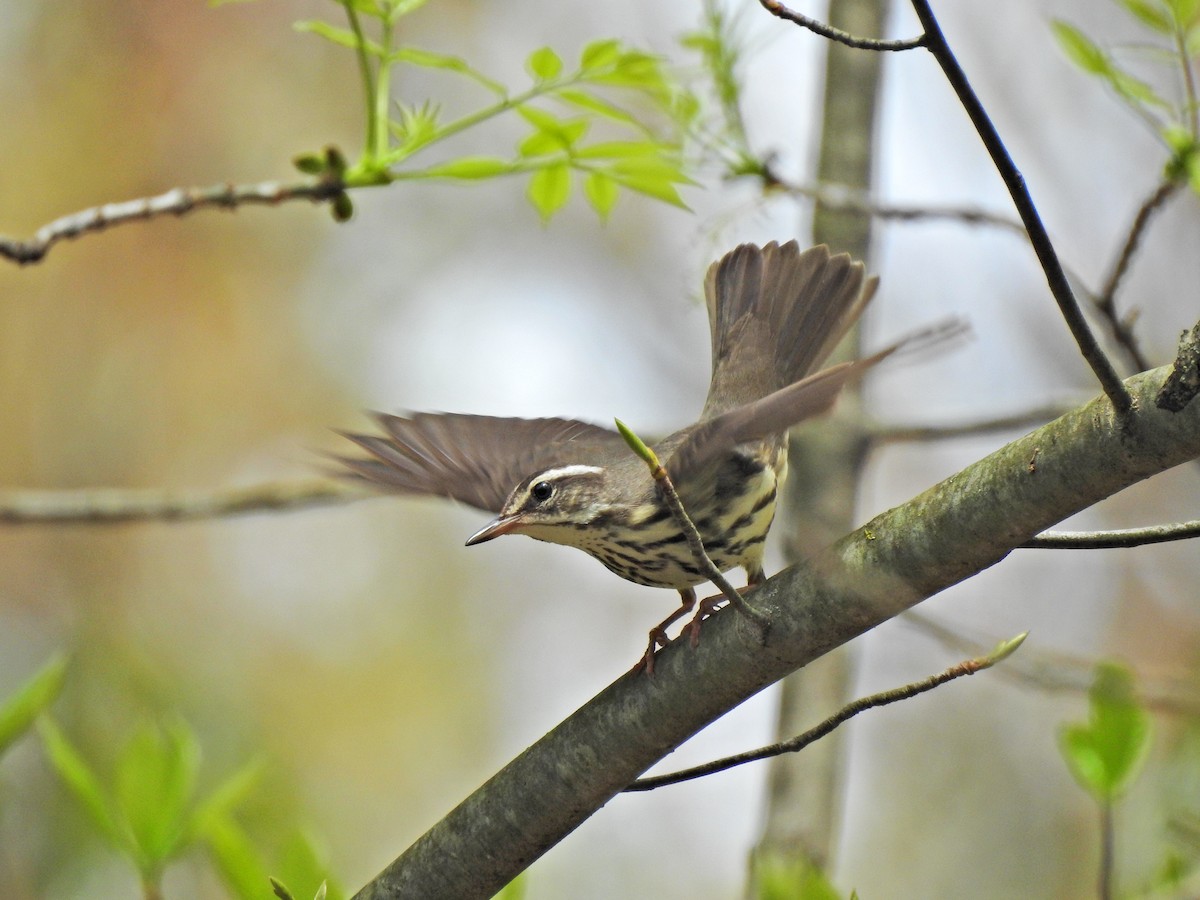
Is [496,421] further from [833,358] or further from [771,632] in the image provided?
[771,632]

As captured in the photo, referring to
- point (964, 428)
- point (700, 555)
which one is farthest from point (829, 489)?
point (700, 555)

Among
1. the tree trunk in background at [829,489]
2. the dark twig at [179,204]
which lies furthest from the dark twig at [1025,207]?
the tree trunk in background at [829,489]

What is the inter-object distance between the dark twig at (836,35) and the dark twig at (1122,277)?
1.06 m

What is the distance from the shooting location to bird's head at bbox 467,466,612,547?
3359 mm

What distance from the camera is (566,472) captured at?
3.45 m

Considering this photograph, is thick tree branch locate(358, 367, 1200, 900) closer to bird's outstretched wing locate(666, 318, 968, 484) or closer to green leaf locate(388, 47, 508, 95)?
bird's outstretched wing locate(666, 318, 968, 484)

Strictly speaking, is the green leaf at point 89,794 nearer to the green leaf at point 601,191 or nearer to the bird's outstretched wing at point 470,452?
the bird's outstretched wing at point 470,452

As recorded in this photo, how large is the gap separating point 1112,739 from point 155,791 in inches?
73.0

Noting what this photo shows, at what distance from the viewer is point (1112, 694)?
2.39 meters

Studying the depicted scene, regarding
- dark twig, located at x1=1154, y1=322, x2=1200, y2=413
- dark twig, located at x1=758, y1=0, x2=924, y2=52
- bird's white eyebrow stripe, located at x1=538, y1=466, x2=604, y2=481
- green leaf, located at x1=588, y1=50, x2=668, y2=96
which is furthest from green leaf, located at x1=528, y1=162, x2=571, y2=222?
dark twig, located at x1=1154, y1=322, x2=1200, y2=413

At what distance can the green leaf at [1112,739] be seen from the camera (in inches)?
93.4

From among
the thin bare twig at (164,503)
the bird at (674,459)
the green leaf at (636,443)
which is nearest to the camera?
the green leaf at (636,443)

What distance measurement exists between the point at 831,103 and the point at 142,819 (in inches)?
135

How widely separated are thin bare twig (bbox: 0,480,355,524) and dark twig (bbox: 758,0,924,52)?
2371 millimetres
